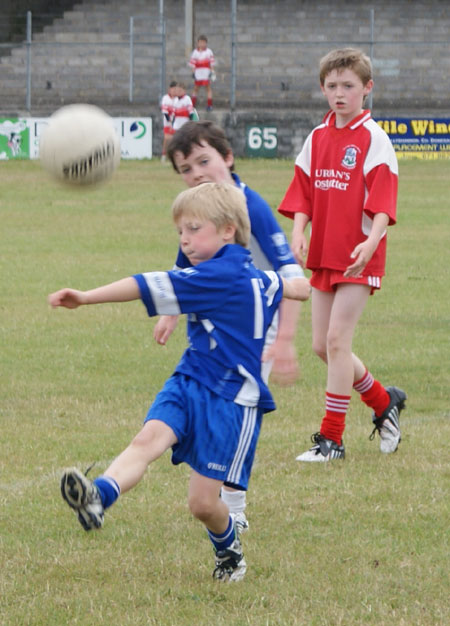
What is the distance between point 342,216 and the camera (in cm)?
578

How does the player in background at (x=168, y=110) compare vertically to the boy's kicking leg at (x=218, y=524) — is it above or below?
below

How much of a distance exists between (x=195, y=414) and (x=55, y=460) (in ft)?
6.85

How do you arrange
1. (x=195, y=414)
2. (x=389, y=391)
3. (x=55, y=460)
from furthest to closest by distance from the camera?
1. (x=389, y=391)
2. (x=55, y=460)
3. (x=195, y=414)

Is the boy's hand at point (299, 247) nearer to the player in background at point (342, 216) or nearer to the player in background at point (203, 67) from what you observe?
the player in background at point (342, 216)

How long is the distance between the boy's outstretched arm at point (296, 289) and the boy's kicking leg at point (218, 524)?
0.75 meters

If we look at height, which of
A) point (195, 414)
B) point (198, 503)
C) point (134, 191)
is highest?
point (195, 414)

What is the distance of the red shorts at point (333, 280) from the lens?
580 cm

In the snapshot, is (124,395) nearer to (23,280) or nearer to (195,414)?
(195,414)

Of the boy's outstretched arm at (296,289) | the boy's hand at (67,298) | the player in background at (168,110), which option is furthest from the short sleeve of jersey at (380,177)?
the player in background at (168,110)

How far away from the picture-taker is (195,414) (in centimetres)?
391

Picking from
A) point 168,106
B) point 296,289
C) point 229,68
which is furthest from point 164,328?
point 229,68

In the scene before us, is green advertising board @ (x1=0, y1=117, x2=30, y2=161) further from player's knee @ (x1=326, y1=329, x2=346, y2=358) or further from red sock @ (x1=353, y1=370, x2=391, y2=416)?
player's knee @ (x1=326, y1=329, x2=346, y2=358)

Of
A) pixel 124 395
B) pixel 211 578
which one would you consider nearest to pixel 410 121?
pixel 124 395

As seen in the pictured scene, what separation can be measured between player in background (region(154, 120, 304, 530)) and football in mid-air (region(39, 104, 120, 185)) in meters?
0.71
